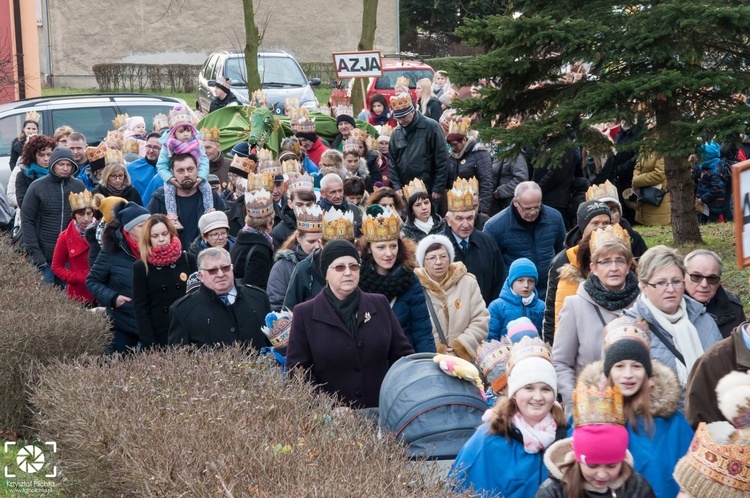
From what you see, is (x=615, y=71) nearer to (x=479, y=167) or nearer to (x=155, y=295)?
(x=479, y=167)

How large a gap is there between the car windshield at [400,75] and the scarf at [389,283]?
65.4 ft

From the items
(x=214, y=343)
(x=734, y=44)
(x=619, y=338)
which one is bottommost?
(x=214, y=343)

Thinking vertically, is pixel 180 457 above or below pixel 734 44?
below

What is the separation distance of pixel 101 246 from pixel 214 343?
276 cm

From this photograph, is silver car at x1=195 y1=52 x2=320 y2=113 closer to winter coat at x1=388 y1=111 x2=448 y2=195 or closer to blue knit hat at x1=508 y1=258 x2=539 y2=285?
winter coat at x1=388 y1=111 x2=448 y2=195

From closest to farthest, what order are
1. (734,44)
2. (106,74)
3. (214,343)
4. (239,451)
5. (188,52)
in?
(239,451) → (214,343) → (734,44) → (106,74) → (188,52)

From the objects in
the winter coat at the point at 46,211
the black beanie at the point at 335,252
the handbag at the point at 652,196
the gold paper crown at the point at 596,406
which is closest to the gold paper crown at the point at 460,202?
the black beanie at the point at 335,252

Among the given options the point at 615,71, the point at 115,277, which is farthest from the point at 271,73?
the point at 115,277

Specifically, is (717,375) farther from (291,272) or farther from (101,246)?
(101,246)

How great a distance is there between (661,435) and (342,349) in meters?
2.13

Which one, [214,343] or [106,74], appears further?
[106,74]

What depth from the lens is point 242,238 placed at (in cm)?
977

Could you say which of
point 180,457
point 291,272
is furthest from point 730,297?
point 180,457

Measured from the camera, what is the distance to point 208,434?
17.2ft
